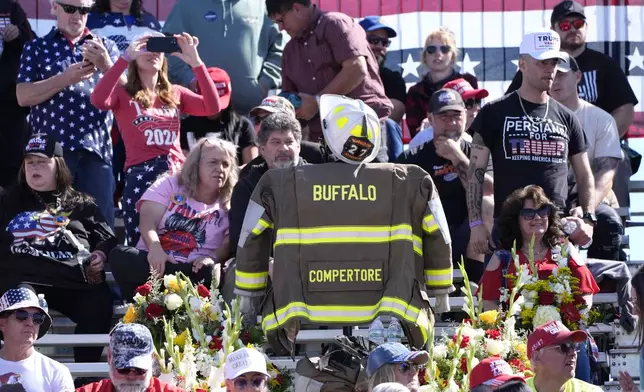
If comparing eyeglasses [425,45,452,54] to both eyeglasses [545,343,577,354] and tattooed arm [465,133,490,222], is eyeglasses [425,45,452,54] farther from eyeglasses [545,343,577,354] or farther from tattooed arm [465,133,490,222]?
eyeglasses [545,343,577,354]

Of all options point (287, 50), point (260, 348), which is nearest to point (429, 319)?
point (260, 348)

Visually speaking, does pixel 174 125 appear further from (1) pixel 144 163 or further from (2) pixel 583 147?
(2) pixel 583 147

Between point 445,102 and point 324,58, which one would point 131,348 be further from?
point 324,58

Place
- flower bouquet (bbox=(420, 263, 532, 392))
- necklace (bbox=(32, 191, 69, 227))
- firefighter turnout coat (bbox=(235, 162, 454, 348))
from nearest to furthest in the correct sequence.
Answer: firefighter turnout coat (bbox=(235, 162, 454, 348)) → flower bouquet (bbox=(420, 263, 532, 392)) → necklace (bbox=(32, 191, 69, 227))

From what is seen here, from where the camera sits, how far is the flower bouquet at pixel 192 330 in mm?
9203

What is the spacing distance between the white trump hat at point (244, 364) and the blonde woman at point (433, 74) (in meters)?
5.24

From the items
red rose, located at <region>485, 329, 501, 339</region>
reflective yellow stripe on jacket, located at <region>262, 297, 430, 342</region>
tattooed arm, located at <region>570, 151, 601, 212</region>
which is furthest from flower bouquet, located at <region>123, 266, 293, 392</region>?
tattooed arm, located at <region>570, 151, 601, 212</region>

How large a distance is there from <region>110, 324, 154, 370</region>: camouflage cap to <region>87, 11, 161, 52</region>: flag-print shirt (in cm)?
549

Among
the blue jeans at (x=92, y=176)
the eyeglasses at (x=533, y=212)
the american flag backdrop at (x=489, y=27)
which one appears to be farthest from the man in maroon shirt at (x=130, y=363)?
the american flag backdrop at (x=489, y=27)

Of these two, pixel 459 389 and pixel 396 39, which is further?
pixel 396 39

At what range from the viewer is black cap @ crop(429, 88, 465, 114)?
1190cm

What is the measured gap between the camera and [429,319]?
878 cm

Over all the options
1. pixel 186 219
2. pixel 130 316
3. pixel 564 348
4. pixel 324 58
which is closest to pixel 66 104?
pixel 186 219

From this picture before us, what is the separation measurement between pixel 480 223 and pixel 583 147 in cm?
94
